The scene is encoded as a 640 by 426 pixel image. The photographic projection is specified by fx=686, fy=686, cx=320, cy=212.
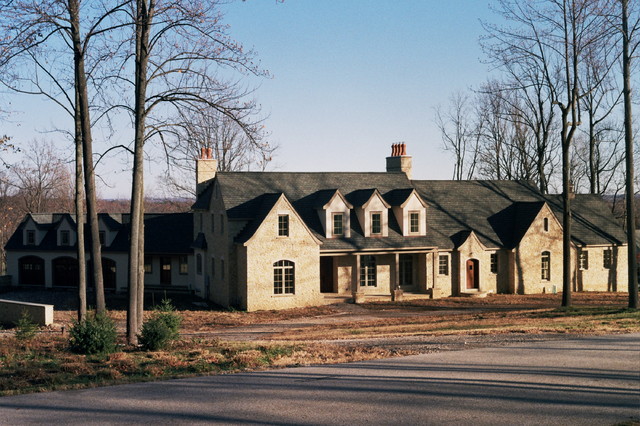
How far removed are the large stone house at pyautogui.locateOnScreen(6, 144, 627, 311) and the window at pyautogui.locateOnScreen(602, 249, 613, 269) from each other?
7cm

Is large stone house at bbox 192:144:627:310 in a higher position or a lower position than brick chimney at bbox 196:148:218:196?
lower

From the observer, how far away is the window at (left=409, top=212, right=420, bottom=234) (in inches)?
1532

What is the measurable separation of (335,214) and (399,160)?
731 centimetres

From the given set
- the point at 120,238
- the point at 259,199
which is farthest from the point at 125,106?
the point at 120,238

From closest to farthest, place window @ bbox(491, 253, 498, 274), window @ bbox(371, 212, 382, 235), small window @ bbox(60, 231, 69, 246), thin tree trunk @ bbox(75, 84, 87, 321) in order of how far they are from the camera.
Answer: thin tree trunk @ bbox(75, 84, 87, 321)
window @ bbox(371, 212, 382, 235)
window @ bbox(491, 253, 498, 274)
small window @ bbox(60, 231, 69, 246)

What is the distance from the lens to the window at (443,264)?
39312mm

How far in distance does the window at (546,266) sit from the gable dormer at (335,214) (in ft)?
41.6

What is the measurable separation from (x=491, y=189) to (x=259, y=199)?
1680 centimetres

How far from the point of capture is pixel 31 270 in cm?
4769

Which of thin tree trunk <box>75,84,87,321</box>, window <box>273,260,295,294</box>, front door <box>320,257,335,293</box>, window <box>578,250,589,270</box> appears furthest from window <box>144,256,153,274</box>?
window <box>578,250,589,270</box>

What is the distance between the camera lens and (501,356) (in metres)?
15.9

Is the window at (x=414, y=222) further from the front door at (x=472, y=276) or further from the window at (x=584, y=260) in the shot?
the window at (x=584, y=260)

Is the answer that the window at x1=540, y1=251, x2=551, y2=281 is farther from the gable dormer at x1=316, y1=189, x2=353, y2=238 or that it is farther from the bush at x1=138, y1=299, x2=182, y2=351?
the bush at x1=138, y1=299, x2=182, y2=351

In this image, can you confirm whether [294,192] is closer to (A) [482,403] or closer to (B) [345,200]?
(B) [345,200]
